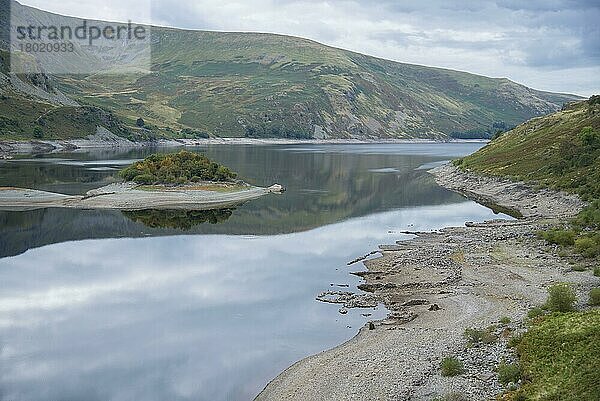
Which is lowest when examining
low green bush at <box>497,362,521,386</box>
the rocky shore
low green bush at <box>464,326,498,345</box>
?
the rocky shore

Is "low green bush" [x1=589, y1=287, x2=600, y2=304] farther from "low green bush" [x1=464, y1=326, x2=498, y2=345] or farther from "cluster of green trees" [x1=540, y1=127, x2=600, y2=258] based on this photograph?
"cluster of green trees" [x1=540, y1=127, x2=600, y2=258]

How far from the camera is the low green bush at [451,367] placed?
928 inches

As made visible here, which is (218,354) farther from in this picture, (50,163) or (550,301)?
(50,163)

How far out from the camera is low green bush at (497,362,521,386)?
22.1 m

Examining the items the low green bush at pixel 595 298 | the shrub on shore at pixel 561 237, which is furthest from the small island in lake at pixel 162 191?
the low green bush at pixel 595 298

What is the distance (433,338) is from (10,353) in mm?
19385

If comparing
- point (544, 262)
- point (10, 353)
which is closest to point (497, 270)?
point (544, 262)

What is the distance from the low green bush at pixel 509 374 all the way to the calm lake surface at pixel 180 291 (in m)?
9.37

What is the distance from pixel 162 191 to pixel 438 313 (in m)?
58.5

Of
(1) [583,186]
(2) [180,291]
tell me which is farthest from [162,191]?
(1) [583,186]

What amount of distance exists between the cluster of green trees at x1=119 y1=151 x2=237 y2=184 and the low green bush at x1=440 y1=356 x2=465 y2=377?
228 ft

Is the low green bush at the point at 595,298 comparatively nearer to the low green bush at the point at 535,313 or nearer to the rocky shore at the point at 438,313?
the low green bush at the point at 535,313

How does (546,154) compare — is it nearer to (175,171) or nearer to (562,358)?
(175,171)

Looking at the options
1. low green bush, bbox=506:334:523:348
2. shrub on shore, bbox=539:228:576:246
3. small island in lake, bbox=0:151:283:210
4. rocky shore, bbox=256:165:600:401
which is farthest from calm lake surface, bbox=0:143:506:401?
shrub on shore, bbox=539:228:576:246
